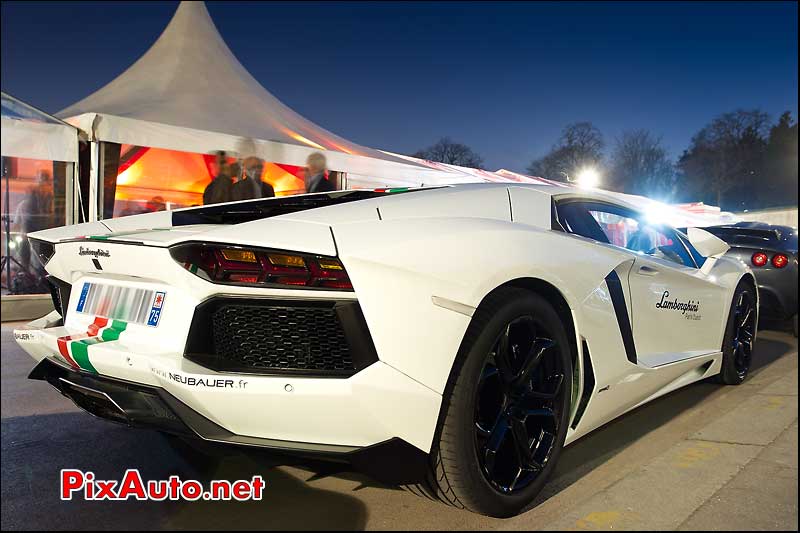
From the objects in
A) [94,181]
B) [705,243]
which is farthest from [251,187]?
[705,243]

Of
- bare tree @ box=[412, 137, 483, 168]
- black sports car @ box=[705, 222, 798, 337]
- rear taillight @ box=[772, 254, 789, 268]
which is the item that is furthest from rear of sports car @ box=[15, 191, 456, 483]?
rear taillight @ box=[772, 254, 789, 268]

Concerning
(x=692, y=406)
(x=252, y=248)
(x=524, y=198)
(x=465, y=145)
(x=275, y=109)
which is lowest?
(x=692, y=406)

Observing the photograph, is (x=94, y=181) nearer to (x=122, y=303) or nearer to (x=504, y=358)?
Result: (x=122, y=303)

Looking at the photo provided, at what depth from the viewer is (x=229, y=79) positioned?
10.1 metres

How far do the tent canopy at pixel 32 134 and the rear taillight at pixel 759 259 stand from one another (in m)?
6.97

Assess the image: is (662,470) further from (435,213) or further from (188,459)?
(188,459)

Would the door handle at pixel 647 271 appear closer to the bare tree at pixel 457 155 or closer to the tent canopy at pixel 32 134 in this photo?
the bare tree at pixel 457 155

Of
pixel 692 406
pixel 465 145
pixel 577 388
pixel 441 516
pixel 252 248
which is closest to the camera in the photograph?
pixel 252 248

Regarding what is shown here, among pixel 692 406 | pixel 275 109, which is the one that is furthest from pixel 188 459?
pixel 275 109

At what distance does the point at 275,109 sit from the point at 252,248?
8784 millimetres

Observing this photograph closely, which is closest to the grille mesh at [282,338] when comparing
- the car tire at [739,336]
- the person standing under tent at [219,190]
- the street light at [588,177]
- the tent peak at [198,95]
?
the street light at [588,177]

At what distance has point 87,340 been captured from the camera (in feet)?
6.18

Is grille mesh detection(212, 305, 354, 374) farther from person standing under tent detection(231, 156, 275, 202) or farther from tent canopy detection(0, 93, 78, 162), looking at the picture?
tent canopy detection(0, 93, 78, 162)

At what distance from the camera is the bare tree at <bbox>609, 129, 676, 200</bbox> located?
173 inches
